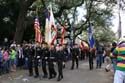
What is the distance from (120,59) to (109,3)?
32188mm

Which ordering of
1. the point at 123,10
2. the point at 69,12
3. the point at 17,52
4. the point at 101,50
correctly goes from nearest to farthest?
Result: the point at 17,52, the point at 101,50, the point at 123,10, the point at 69,12

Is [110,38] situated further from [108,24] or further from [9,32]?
[9,32]

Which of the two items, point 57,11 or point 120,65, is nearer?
point 120,65

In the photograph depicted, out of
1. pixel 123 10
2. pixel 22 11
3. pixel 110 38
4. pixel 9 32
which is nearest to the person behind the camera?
pixel 22 11

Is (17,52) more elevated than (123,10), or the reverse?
(123,10)

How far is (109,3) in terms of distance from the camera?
1574 inches

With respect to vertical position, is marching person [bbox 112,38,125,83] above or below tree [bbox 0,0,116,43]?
below

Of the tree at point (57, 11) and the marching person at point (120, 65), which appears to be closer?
the marching person at point (120, 65)

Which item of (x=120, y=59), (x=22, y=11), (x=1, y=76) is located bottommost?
(x=1, y=76)

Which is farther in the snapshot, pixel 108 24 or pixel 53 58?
pixel 108 24

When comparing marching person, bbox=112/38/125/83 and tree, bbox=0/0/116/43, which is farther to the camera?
tree, bbox=0/0/116/43

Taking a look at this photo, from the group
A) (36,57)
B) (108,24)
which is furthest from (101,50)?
(108,24)

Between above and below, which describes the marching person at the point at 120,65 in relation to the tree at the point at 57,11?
below

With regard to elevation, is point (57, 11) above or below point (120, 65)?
above
